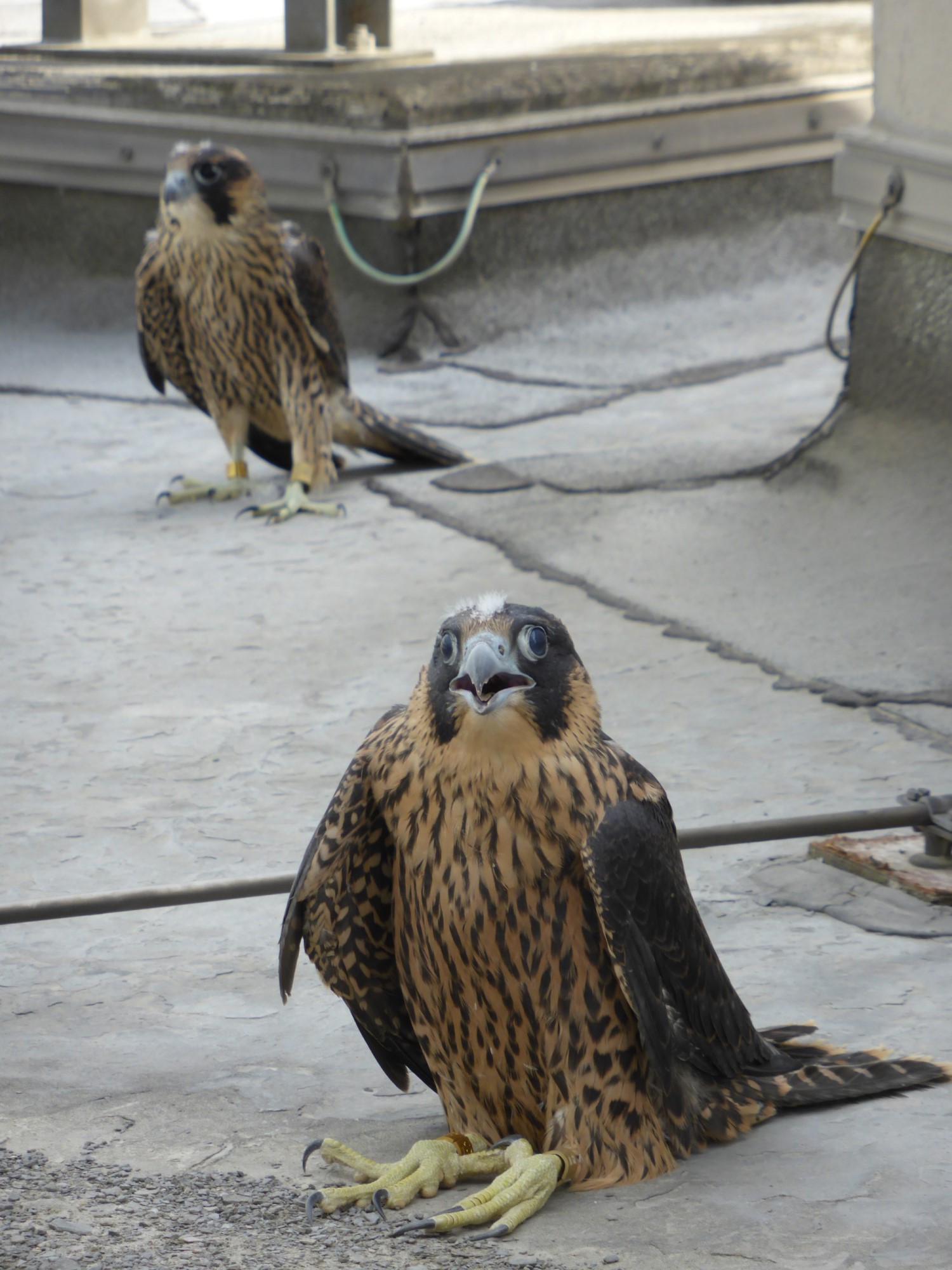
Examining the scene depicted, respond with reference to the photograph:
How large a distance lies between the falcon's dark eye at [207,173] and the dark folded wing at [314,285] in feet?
1.00

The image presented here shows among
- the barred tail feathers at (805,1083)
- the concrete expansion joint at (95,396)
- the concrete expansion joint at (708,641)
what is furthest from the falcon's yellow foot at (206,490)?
the barred tail feathers at (805,1083)

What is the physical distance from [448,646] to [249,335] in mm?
4018

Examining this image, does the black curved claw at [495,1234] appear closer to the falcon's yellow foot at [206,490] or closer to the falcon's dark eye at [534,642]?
the falcon's dark eye at [534,642]

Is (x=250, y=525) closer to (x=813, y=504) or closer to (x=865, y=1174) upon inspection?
(x=813, y=504)

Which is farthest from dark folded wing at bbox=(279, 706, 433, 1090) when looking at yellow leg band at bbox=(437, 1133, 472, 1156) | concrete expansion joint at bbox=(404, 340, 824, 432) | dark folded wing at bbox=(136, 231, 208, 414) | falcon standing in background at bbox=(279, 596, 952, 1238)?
concrete expansion joint at bbox=(404, 340, 824, 432)

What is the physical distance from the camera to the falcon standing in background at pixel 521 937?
6.73 feet

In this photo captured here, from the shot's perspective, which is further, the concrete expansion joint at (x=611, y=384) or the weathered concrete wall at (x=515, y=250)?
the weathered concrete wall at (x=515, y=250)

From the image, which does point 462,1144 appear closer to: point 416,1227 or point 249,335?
point 416,1227

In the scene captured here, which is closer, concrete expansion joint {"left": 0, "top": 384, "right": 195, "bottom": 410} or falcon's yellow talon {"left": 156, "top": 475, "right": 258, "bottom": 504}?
falcon's yellow talon {"left": 156, "top": 475, "right": 258, "bottom": 504}

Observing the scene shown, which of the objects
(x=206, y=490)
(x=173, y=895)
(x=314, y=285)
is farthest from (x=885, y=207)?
(x=173, y=895)

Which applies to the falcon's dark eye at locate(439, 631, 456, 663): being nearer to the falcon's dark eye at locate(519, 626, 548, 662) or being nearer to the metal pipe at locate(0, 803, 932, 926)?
the falcon's dark eye at locate(519, 626, 548, 662)

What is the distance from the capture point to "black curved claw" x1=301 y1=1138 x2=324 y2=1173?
218 centimetres

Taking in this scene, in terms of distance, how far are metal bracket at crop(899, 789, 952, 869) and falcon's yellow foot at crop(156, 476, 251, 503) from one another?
3.42 meters

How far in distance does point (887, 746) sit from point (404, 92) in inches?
185
